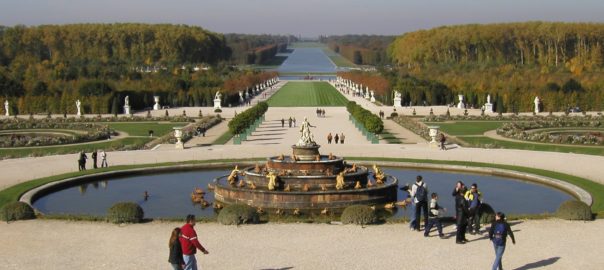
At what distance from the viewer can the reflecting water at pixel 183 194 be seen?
2695cm

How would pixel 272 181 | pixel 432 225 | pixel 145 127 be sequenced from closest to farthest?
pixel 432 225 → pixel 272 181 → pixel 145 127

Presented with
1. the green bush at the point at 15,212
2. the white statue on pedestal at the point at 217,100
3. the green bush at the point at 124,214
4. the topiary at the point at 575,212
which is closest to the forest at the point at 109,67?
the white statue on pedestal at the point at 217,100

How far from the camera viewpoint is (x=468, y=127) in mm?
60875

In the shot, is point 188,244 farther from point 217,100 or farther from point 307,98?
point 307,98

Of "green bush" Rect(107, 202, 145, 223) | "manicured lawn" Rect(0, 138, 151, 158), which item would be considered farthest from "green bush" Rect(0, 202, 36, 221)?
"manicured lawn" Rect(0, 138, 151, 158)

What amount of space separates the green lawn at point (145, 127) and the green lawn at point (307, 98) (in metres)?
24.1

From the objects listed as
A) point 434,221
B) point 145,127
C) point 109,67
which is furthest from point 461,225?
point 109,67

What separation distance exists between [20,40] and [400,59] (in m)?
74.3

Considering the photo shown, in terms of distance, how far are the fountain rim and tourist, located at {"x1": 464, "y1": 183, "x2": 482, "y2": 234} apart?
284 inches

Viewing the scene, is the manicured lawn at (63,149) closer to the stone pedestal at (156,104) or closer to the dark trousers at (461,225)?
the dark trousers at (461,225)

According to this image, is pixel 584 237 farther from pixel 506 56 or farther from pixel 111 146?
pixel 506 56

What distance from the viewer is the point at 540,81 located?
314 feet

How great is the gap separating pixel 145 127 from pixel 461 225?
46.5 m

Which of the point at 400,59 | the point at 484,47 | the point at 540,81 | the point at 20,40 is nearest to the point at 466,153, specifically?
the point at 540,81
